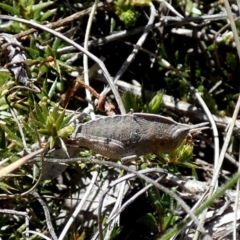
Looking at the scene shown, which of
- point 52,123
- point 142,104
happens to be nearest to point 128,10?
point 142,104

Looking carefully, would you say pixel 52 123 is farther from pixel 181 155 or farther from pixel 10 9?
pixel 10 9

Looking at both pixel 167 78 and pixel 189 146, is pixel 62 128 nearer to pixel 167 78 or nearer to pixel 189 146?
pixel 189 146

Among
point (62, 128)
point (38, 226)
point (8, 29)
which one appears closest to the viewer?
point (62, 128)

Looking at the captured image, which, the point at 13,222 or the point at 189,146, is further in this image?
the point at 13,222

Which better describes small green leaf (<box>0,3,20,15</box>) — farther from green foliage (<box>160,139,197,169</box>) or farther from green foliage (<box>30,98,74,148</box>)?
green foliage (<box>160,139,197,169</box>)

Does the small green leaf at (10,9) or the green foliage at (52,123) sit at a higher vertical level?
the small green leaf at (10,9)

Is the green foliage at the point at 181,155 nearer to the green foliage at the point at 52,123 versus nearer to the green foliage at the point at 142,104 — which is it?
the green foliage at the point at 142,104

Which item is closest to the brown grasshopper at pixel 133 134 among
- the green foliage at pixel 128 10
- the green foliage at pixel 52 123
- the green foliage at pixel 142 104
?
the green foliage at pixel 52 123

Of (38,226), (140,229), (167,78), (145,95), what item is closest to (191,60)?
(167,78)
